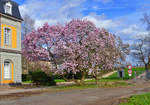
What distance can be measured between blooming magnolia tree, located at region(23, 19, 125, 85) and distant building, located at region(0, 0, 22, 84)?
4610 mm

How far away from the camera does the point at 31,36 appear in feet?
74.8

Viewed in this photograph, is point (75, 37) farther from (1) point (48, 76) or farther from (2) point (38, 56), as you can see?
(1) point (48, 76)

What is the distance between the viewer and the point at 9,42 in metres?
27.6

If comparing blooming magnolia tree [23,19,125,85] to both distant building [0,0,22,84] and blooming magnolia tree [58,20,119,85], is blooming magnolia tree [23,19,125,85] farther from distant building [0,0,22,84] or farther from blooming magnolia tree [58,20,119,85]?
distant building [0,0,22,84]

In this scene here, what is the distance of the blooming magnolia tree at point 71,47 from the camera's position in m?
22.2

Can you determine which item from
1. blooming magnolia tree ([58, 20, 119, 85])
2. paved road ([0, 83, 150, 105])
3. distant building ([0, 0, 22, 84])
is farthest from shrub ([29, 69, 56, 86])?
paved road ([0, 83, 150, 105])

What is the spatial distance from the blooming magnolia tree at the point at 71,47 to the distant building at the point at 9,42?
15.1 feet

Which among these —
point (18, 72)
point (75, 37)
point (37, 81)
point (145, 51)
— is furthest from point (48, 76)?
point (145, 51)

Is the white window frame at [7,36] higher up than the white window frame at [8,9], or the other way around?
the white window frame at [8,9]

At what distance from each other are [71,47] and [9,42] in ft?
30.7

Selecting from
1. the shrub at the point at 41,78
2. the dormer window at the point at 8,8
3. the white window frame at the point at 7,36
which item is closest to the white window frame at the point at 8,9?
the dormer window at the point at 8,8

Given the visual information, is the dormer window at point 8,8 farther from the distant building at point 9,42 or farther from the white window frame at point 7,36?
the white window frame at point 7,36

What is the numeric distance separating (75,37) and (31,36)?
14.6 ft

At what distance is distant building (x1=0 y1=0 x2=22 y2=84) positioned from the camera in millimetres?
26344
